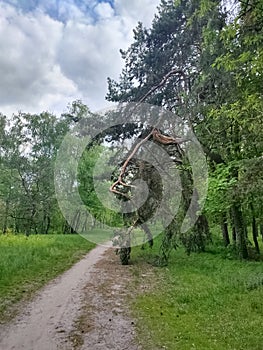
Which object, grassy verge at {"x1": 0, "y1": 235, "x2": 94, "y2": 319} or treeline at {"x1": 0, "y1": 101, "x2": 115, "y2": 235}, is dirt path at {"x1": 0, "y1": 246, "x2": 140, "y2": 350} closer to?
grassy verge at {"x1": 0, "y1": 235, "x2": 94, "y2": 319}

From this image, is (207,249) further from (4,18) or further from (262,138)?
(4,18)

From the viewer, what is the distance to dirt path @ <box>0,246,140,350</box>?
4.46 metres

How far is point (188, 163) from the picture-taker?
40.2 ft

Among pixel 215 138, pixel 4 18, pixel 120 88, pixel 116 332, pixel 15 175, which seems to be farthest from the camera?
pixel 15 175

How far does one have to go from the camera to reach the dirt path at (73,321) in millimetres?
4461

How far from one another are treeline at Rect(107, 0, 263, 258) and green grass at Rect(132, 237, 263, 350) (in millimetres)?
2331

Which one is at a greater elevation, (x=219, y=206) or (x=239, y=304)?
(x=219, y=206)

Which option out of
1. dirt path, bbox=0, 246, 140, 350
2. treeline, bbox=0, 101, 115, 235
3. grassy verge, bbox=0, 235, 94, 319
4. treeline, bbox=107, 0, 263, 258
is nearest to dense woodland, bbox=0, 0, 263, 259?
treeline, bbox=107, 0, 263, 258

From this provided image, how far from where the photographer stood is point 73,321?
541cm

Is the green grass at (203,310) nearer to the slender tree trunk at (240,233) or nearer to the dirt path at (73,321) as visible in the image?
the dirt path at (73,321)

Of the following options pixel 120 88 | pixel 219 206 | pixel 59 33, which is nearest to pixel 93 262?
pixel 219 206

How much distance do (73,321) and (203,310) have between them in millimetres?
2359

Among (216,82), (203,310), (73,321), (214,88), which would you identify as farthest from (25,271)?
(214,88)

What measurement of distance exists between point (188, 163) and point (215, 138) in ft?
6.52
